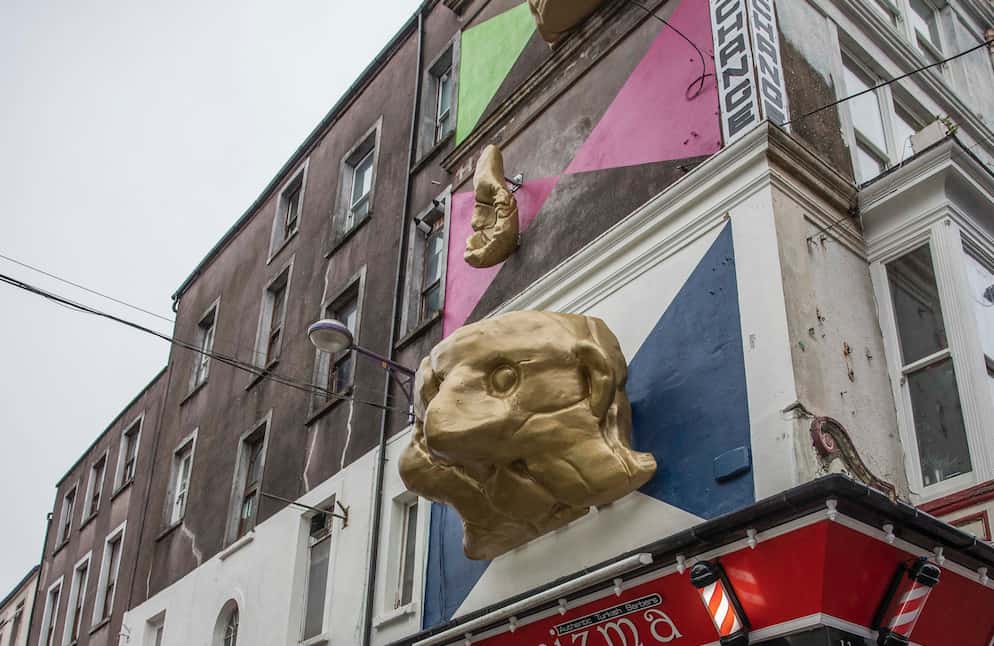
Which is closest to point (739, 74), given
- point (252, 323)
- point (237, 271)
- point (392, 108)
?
point (392, 108)

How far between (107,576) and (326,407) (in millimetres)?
11562

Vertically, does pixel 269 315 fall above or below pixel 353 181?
below

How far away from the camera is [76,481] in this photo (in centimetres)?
3167

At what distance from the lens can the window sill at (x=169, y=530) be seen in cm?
2050

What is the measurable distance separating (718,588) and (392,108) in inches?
501

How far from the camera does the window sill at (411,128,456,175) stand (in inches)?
648

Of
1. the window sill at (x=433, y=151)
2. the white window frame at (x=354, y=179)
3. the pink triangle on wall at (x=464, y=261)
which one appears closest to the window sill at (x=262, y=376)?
the white window frame at (x=354, y=179)

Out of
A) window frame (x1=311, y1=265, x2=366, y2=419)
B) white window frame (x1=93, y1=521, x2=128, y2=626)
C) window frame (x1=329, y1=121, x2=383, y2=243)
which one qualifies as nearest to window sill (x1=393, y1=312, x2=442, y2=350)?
window frame (x1=311, y1=265, x2=366, y2=419)

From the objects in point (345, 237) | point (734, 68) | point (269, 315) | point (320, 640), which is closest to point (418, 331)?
point (345, 237)

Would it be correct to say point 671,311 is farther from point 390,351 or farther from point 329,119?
point 329,119

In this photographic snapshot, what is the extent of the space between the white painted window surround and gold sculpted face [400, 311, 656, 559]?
7.77 ft

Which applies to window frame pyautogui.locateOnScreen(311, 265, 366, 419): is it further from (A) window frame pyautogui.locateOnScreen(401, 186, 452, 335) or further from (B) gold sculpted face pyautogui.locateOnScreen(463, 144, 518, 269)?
(B) gold sculpted face pyautogui.locateOnScreen(463, 144, 518, 269)

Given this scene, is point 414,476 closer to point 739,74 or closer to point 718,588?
point 718,588

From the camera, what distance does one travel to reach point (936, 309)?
9.92m
